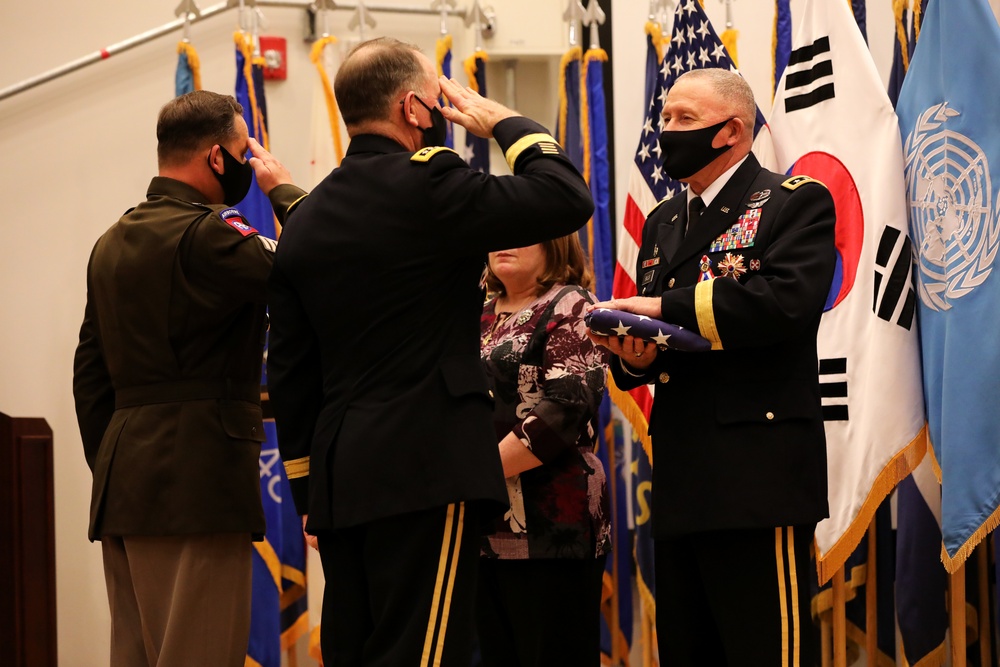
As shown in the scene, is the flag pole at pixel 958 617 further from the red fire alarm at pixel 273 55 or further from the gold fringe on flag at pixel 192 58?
the red fire alarm at pixel 273 55

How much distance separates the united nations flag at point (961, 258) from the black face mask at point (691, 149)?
78cm

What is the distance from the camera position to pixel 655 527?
2021 millimetres

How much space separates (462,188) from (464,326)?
0.76 feet

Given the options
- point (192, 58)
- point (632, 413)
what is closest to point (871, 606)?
point (632, 413)

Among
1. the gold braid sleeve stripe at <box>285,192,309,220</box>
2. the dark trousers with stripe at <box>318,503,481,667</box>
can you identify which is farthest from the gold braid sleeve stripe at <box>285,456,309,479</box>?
the gold braid sleeve stripe at <box>285,192,309,220</box>

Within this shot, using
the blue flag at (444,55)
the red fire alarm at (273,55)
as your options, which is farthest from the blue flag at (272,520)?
the blue flag at (444,55)

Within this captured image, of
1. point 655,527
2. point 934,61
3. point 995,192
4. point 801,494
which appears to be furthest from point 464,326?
point 934,61

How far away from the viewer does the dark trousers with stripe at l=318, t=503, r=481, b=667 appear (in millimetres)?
1654

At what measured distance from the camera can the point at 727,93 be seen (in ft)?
7.02

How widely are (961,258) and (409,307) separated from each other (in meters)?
1.51

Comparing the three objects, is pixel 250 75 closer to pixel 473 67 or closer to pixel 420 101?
pixel 473 67

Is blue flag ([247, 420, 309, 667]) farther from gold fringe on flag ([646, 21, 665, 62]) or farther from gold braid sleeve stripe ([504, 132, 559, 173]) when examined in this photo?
gold braid sleeve stripe ([504, 132, 559, 173])

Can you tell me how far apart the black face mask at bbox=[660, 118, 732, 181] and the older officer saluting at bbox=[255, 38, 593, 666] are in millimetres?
410

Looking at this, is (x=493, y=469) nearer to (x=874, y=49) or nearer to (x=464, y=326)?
(x=464, y=326)
